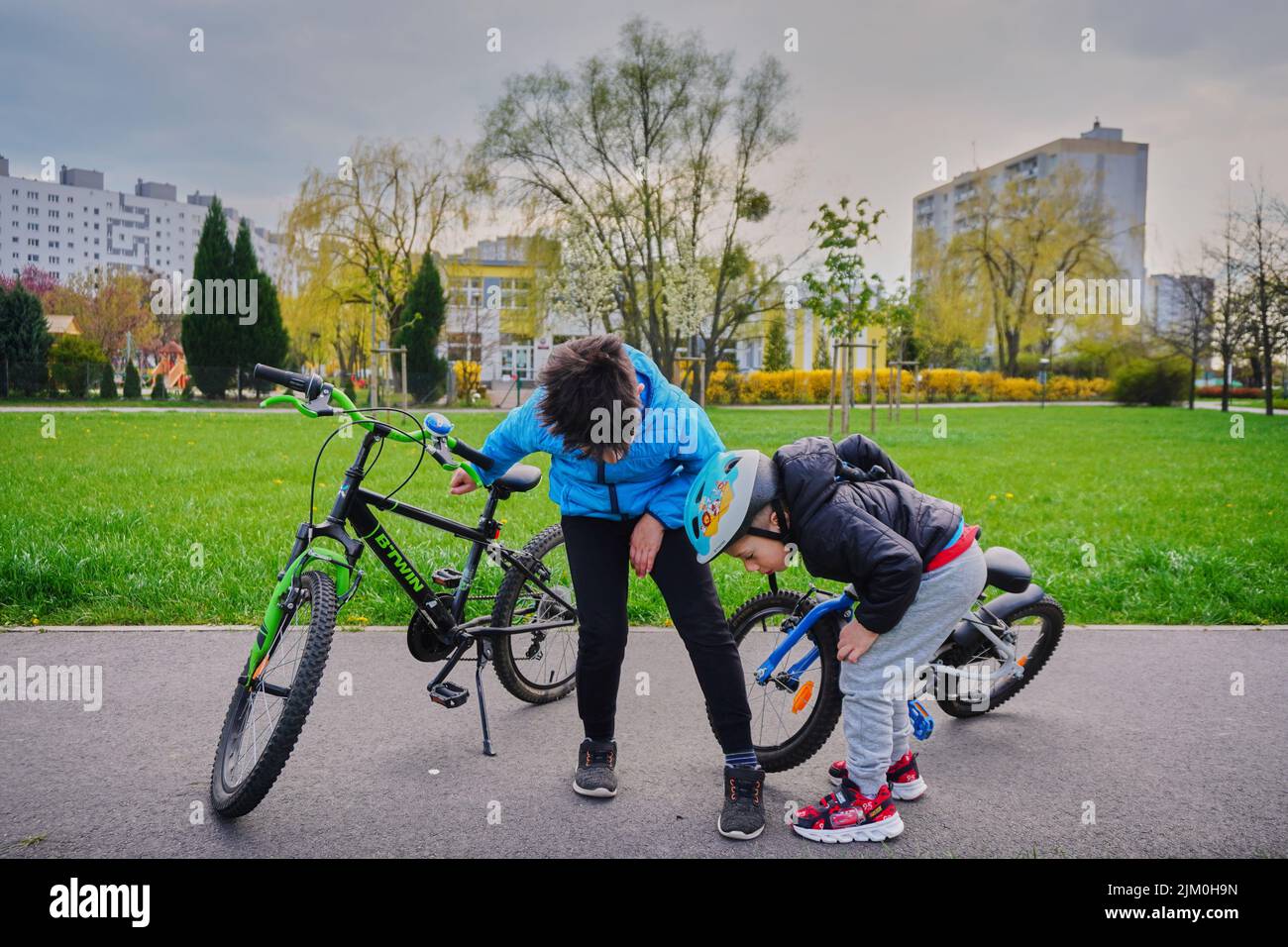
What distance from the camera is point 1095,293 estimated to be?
5038 centimetres

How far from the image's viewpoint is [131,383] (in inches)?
1368

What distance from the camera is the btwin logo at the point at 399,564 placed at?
143 inches

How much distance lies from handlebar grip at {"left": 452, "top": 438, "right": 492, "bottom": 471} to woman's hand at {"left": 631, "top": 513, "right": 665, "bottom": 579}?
771 millimetres

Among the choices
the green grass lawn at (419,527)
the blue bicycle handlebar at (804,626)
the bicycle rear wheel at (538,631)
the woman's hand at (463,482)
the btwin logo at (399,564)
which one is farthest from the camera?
the green grass lawn at (419,527)

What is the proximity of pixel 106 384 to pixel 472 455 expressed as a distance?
35.9m

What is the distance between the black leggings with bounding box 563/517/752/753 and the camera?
3.28 meters

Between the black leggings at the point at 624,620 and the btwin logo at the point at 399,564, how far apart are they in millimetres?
691

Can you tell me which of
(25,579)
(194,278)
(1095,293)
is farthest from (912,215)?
(25,579)

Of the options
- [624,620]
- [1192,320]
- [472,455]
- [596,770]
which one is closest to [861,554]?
[624,620]

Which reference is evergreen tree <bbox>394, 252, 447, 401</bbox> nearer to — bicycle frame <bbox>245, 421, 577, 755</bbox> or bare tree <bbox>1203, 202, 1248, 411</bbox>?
bare tree <bbox>1203, 202, 1248, 411</bbox>

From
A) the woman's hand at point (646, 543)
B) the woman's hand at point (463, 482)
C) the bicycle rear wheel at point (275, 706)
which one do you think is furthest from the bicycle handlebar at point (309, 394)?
the woman's hand at point (646, 543)

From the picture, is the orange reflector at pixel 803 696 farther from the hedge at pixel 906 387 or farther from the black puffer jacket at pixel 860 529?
the hedge at pixel 906 387

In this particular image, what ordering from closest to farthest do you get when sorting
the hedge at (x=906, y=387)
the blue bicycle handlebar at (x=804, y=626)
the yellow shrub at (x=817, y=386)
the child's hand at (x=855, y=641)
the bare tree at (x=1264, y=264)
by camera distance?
the child's hand at (x=855, y=641) → the blue bicycle handlebar at (x=804, y=626) → the bare tree at (x=1264, y=264) → the hedge at (x=906, y=387) → the yellow shrub at (x=817, y=386)

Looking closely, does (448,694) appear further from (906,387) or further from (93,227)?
(93,227)
